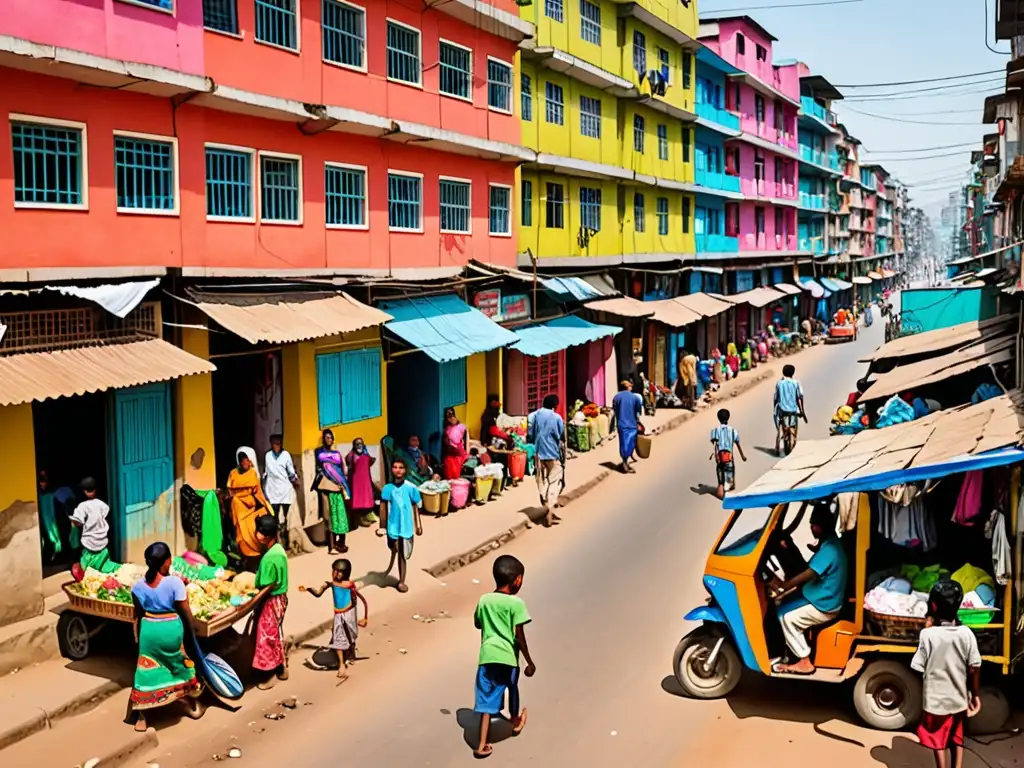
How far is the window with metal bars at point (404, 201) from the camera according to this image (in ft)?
58.0

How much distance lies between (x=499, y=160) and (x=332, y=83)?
20.2 feet

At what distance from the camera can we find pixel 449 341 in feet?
56.1

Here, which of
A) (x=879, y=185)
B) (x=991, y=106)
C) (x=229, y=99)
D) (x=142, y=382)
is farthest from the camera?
(x=879, y=185)

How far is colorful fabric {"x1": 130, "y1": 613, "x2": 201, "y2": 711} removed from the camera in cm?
852

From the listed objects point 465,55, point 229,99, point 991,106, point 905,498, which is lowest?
point 905,498

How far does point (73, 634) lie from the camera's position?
10.0 m

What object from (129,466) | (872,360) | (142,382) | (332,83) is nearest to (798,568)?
(142,382)

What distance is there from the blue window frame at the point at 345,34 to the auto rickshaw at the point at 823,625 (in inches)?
399

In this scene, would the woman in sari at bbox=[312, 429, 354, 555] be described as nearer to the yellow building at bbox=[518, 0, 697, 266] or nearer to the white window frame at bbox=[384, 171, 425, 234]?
the white window frame at bbox=[384, 171, 425, 234]

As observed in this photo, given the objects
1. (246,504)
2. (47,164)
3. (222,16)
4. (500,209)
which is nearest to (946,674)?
(246,504)

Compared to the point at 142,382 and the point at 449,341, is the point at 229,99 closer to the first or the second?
the point at 142,382

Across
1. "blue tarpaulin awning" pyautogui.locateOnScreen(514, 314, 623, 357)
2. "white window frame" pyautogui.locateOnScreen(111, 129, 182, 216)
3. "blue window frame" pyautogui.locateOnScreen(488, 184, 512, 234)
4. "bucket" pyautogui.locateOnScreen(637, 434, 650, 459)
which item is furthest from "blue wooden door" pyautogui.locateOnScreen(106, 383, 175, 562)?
"bucket" pyautogui.locateOnScreen(637, 434, 650, 459)

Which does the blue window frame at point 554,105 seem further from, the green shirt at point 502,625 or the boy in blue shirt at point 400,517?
the green shirt at point 502,625

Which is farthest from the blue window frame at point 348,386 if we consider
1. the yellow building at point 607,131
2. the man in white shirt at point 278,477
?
the yellow building at point 607,131
